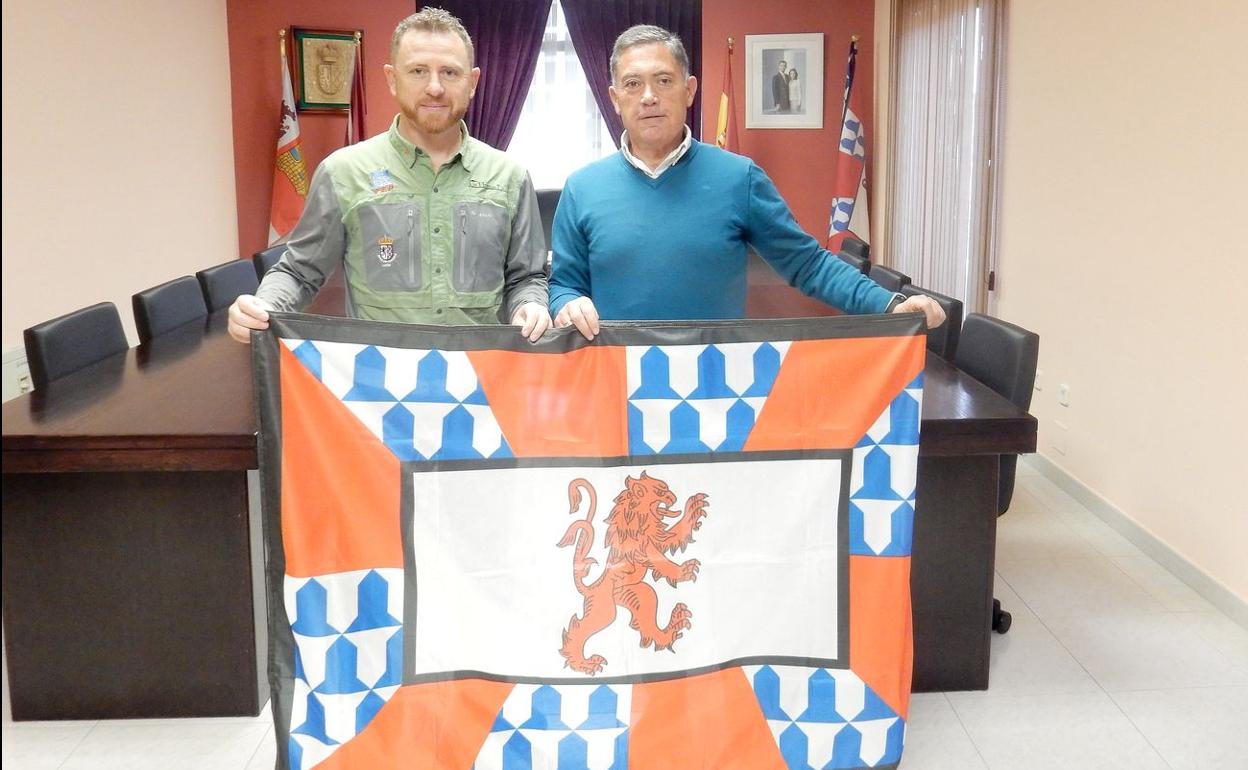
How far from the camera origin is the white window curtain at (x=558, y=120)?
26.1 ft

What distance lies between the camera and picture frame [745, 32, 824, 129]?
25.0 feet

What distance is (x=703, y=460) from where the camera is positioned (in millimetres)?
2152

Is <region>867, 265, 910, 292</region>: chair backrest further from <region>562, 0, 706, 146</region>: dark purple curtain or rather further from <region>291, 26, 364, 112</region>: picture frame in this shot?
<region>291, 26, 364, 112</region>: picture frame

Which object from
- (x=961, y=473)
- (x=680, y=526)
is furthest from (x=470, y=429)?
(x=961, y=473)

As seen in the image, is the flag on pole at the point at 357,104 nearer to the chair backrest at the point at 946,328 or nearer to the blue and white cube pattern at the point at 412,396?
the chair backrest at the point at 946,328

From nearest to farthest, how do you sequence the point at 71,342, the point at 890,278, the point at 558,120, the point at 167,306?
1. the point at 71,342
2. the point at 167,306
3. the point at 890,278
4. the point at 558,120

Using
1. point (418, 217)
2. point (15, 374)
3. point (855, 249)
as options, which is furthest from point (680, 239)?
point (855, 249)

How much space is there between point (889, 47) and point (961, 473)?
5055mm

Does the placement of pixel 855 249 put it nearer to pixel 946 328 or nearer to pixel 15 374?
pixel 946 328

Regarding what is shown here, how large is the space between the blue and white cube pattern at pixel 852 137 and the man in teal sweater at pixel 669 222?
201 inches

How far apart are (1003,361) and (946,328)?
0.54 metres

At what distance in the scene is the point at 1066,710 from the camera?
2.58 metres

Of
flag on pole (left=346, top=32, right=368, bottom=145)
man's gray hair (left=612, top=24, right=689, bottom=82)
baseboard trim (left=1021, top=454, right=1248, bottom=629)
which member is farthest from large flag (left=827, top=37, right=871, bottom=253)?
man's gray hair (left=612, top=24, right=689, bottom=82)

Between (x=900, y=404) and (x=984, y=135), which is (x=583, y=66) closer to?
(x=984, y=135)
